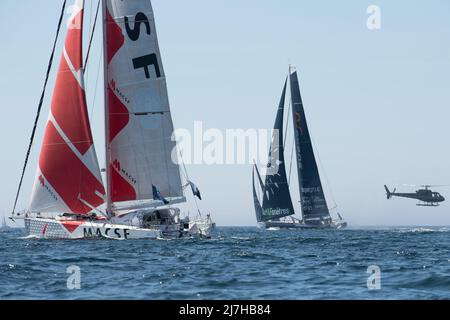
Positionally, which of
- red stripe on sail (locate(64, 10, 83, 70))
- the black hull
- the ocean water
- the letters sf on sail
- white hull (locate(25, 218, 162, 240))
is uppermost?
red stripe on sail (locate(64, 10, 83, 70))

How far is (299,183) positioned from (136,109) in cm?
4673

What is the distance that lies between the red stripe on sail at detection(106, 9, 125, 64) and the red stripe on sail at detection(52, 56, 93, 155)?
2727mm

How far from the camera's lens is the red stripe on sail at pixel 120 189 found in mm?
45125

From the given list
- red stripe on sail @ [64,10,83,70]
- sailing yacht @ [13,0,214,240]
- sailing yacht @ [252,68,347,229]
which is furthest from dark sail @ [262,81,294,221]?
red stripe on sail @ [64,10,83,70]

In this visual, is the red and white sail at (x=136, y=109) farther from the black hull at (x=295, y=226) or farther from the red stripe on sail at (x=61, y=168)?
the black hull at (x=295, y=226)

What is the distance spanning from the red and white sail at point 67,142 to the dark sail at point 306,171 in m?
45.3

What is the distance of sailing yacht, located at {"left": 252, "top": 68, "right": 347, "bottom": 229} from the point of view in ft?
282

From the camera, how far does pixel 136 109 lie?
147ft

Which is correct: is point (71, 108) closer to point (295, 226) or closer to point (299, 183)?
point (299, 183)

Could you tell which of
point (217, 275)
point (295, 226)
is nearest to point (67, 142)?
point (217, 275)

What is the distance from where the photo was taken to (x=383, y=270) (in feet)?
81.7

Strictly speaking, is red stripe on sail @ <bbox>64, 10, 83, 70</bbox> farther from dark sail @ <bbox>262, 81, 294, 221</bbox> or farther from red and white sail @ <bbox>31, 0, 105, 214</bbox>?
dark sail @ <bbox>262, 81, 294, 221</bbox>
